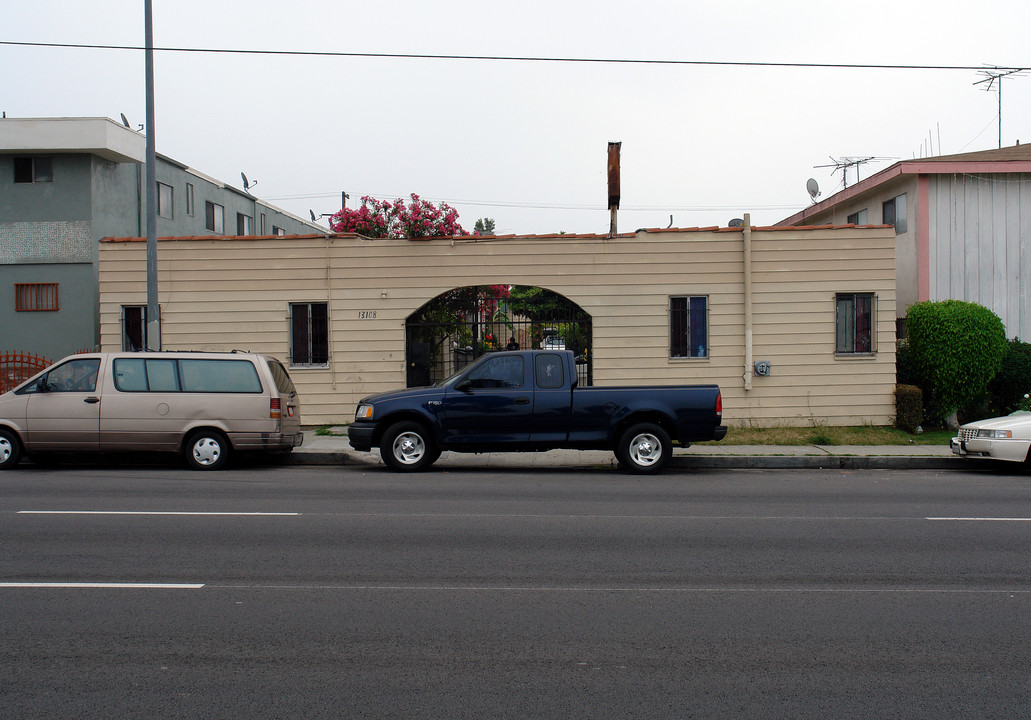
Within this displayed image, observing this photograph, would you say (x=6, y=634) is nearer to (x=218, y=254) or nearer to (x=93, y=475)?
(x=93, y=475)

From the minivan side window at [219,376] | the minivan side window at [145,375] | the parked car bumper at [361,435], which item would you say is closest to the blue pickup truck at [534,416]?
the parked car bumper at [361,435]

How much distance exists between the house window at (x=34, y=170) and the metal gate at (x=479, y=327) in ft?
40.5

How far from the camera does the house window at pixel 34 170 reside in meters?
23.0

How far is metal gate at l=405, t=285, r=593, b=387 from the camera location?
17.7 meters

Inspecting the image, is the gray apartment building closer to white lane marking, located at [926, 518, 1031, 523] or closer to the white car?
the white car

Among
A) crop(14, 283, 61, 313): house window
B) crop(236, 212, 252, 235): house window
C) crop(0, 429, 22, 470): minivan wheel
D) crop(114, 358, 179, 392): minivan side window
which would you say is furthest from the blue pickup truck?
crop(236, 212, 252, 235): house window

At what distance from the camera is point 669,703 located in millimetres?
4336

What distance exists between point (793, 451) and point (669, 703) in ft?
37.6

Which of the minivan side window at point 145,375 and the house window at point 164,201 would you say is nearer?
the minivan side window at point 145,375

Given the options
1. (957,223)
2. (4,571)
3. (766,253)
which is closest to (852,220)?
(957,223)

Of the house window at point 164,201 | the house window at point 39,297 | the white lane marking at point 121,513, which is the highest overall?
the house window at point 164,201

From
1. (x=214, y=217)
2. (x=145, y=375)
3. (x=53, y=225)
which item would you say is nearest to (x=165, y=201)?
(x=214, y=217)

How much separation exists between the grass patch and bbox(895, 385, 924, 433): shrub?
179 mm

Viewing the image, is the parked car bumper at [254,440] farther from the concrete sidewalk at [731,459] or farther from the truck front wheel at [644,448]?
the truck front wheel at [644,448]
